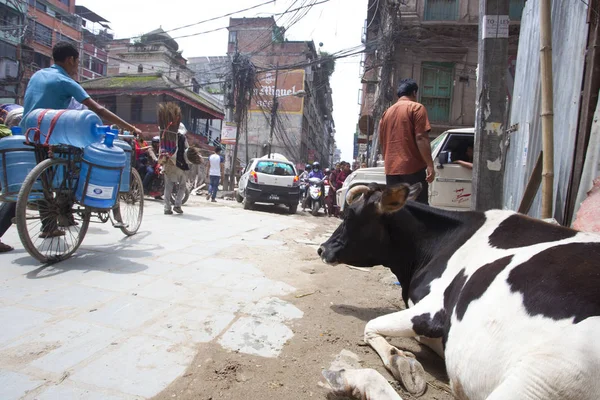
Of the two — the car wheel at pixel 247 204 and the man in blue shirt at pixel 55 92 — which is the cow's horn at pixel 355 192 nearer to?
the man in blue shirt at pixel 55 92

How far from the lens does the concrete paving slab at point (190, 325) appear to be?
2.26 metres

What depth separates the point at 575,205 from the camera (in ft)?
10.0

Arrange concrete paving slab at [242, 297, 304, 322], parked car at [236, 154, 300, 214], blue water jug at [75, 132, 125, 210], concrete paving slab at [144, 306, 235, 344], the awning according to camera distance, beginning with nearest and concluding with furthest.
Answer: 1. concrete paving slab at [144, 306, 235, 344]
2. concrete paving slab at [242, 297, 304, 322]
3. blue water jug at [75, 132, 125, 210]
4. parked car at [236, 154, 300, 214]
5. the awning

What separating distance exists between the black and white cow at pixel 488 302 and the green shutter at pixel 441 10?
16.1 m

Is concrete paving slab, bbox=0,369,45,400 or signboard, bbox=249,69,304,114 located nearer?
concrete paving slab, bbox=0,369,45,400

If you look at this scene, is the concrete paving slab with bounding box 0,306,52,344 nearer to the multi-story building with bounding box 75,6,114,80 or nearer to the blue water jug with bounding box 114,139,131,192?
the blue water jug with bounding box 114,139,131,192

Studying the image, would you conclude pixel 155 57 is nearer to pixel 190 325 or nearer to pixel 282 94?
pixel 282 94

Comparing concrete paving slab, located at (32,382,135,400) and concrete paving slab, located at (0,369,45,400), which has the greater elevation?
concrete paving slab, located at (0,369,45,400)

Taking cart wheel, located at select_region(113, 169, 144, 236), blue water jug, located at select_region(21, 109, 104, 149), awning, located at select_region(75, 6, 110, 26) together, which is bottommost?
cart wheel, located at select_region(113, 169, 144, 236)

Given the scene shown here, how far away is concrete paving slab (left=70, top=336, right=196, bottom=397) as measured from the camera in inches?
68.6

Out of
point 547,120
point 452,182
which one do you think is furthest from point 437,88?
point 547,120

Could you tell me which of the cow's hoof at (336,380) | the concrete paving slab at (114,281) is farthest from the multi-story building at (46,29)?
the cow's hoof at (336,380)

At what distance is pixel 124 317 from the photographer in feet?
8.05

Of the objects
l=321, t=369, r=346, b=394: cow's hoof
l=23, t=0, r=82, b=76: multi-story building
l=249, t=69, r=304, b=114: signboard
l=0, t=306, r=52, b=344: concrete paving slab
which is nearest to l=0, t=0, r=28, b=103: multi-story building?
l=23, t=0, r=82, b=76: multi-story building
